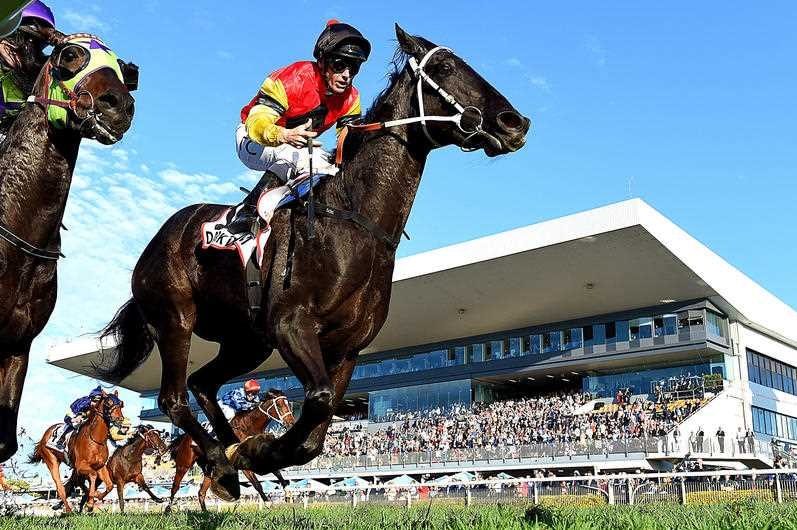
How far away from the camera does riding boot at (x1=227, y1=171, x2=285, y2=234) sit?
4.93m

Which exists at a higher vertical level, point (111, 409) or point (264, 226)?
point (264, 226)

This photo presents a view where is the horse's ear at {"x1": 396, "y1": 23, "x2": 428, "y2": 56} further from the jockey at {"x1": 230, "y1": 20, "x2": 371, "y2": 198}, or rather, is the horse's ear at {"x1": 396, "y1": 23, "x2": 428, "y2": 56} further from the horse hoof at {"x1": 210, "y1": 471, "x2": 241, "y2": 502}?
the horse hoof at {"x1": 210, "y1": 471, "x2": 241, "y2": 502}

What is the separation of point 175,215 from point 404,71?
6.85ft

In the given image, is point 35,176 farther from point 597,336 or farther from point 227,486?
point 597,336

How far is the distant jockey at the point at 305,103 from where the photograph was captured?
4832 mm

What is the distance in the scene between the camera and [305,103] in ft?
16.6

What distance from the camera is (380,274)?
4520mm

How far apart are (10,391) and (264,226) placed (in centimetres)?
170

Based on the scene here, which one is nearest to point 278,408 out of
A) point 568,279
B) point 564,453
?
point 564,453

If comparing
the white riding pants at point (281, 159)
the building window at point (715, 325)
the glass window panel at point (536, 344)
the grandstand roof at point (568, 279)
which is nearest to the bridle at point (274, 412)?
the white riding pants at point (281, 159)

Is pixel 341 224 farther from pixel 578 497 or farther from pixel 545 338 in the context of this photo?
pixel 545 338

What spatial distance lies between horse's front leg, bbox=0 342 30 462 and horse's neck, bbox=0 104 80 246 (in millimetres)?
655

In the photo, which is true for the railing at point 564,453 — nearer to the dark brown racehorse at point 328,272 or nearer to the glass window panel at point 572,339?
the glass window panel at point 572,339

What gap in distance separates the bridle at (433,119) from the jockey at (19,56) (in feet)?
6.57
